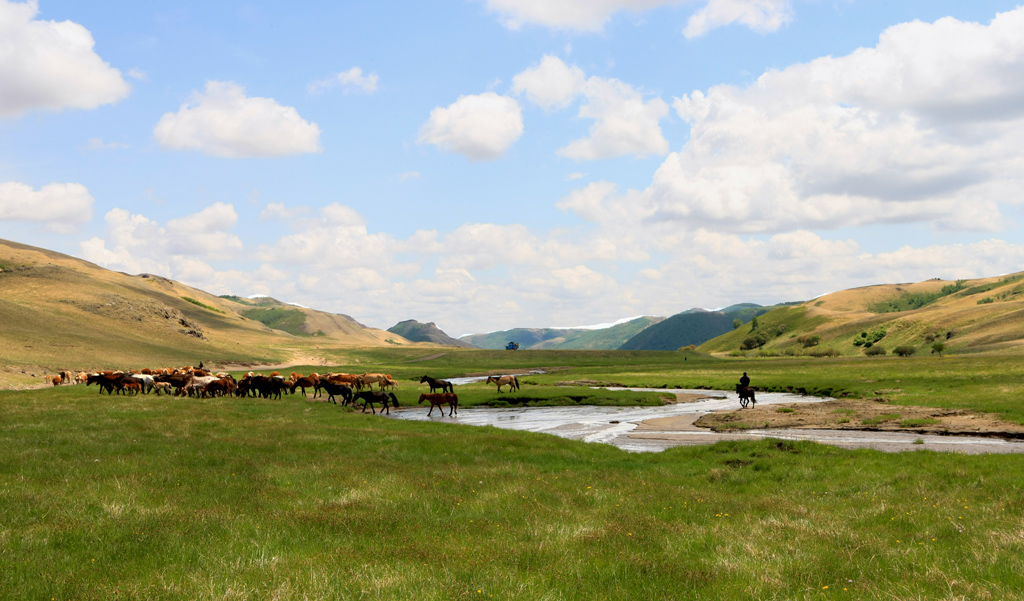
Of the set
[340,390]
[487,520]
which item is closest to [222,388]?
[340,390]

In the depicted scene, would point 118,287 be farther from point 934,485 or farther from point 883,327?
point 883,327

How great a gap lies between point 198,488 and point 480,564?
8.38m

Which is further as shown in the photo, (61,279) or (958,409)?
(61,279)

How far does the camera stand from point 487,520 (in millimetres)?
11641

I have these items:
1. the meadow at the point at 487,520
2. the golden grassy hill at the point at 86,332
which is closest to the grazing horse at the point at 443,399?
the meadow at the point at 487,520

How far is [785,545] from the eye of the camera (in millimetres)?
9867

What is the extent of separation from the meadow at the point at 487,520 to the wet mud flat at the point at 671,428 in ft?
21.9

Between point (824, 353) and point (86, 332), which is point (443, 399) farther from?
point (824, 353)

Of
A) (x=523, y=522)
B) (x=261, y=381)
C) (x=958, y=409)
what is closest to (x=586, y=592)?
(x=523, y=522)

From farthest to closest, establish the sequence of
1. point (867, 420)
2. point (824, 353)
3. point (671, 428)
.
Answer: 1. point (824, 353)
2. point (671, 428)
3. point (867, 420)

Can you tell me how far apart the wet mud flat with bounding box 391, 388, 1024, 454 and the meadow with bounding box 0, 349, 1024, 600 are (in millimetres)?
6685

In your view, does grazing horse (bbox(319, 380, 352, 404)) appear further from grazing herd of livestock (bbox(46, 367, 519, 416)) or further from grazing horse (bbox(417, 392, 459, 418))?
grazing horse (bbox(417, 392, 459, 418))

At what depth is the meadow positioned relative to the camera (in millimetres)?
7832

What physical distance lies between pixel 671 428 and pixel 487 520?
87.4ft
